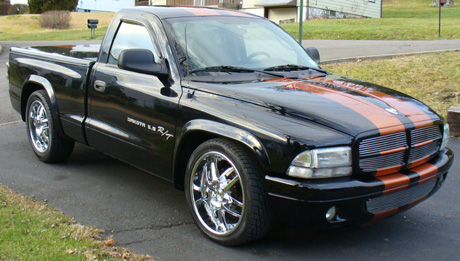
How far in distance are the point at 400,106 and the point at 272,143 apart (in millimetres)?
1159

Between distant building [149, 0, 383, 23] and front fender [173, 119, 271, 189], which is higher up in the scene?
distant building [149, 0, 383, 23]

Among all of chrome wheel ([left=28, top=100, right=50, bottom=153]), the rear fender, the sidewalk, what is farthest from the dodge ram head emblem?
the sidewalk

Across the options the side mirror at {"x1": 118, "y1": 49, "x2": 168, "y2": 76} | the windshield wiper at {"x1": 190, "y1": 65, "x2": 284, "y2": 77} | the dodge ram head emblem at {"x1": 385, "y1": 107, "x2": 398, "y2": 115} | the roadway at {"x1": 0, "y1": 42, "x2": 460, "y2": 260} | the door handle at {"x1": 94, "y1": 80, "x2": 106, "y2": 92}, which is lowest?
the roadway at {"x1": 0, "y1": 42, "x2": 460, "y2": 260}

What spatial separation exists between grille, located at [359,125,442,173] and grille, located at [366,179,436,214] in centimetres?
19

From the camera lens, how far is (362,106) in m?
3.79

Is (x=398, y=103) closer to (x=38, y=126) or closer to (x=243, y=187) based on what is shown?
(x=243, y=187)

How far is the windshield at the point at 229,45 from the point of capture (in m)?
4.45

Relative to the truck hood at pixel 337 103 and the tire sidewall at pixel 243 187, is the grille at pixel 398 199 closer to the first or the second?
the truck hood at pixel 337 103

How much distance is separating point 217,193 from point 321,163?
892 millimetres

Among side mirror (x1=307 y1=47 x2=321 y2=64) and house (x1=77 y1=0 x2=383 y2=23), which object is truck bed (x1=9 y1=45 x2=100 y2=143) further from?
house (x1=77 y1=0 x2=383 y2=23)

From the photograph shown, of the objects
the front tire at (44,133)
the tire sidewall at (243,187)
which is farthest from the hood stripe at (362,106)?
the front tire at (44,133)

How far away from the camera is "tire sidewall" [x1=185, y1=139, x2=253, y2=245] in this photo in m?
3.54

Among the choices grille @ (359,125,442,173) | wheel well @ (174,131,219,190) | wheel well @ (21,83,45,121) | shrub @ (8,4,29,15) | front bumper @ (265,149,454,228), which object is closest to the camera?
front bumper @ (265,149,454,228)

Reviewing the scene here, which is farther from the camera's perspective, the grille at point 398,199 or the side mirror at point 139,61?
the side mirror at point 139,61
